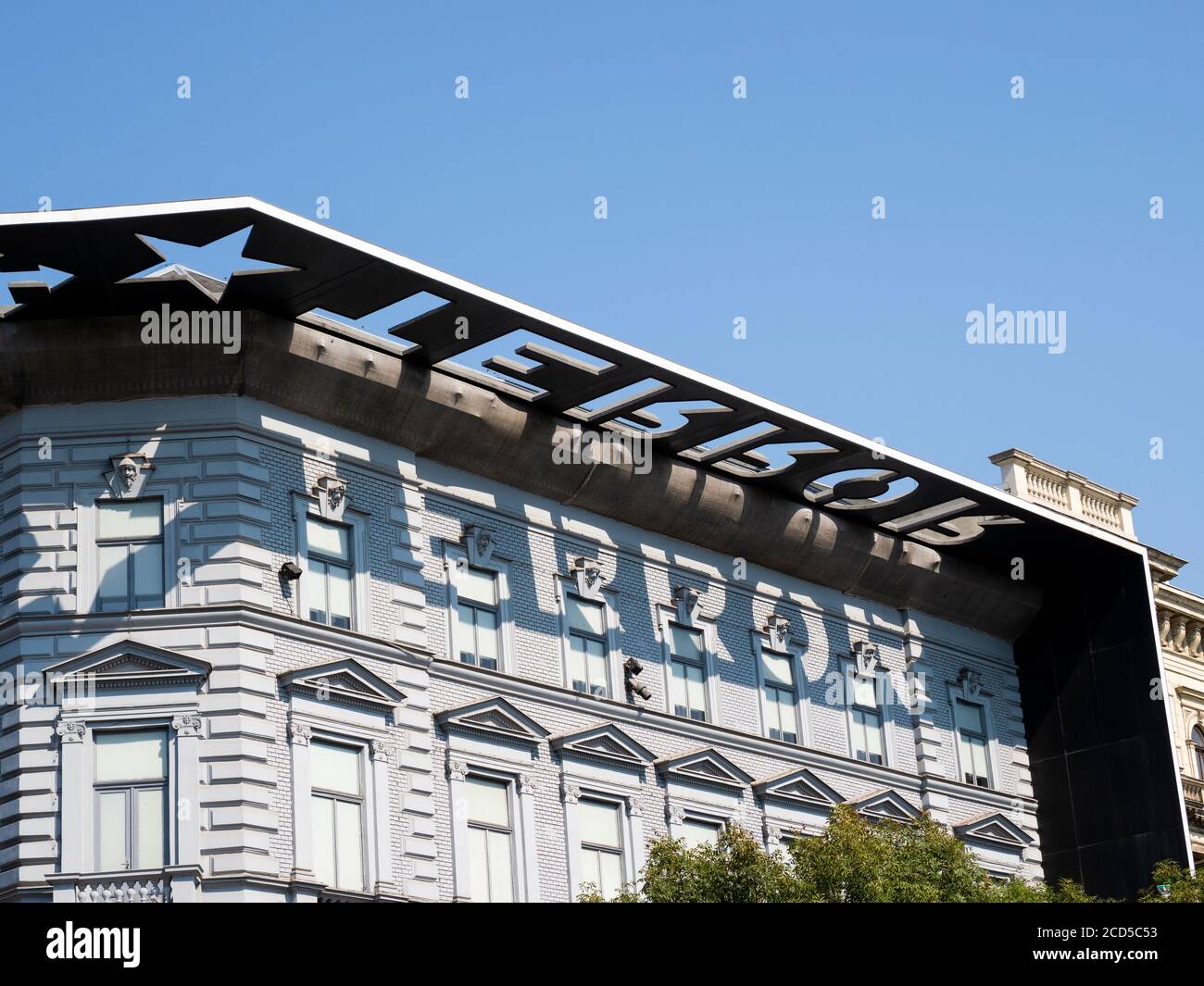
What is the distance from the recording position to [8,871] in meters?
32.8

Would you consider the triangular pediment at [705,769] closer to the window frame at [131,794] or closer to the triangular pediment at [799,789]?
the triangular pediment at [799,789]

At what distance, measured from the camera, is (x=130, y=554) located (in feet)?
115

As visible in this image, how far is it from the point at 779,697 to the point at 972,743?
656 cm

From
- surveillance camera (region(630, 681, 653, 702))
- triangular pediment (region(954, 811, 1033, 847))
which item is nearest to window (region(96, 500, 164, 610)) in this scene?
surveillance camera (region(630, 681, 653, 702))

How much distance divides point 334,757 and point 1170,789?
69.0ft

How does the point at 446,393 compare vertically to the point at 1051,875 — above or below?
above

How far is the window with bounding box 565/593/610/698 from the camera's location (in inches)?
1563

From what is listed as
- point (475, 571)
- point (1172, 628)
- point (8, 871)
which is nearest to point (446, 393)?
point (475, 571)

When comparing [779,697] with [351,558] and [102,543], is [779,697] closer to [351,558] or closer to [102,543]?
[351,558]

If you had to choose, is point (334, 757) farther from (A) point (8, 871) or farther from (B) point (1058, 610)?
(B) point (1058, 610)

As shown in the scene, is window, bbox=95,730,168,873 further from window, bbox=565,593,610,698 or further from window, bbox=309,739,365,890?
window, bbox=565,593,610,698

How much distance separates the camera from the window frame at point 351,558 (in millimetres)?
35531

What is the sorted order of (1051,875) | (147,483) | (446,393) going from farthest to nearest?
(1051,875) < (446,393) < (147,483)
